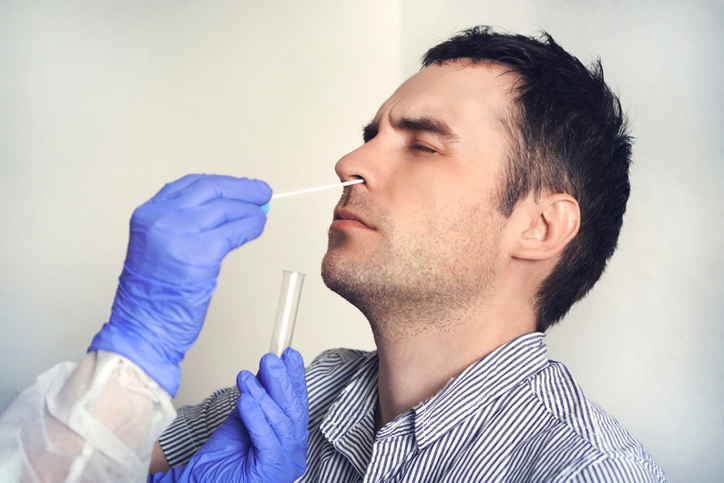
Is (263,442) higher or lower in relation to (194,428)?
higher

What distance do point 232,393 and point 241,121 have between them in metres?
1.30

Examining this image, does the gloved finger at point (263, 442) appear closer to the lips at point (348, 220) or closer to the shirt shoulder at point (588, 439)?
the lips at point (348, 220)

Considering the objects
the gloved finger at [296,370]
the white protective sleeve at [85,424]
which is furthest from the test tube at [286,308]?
the white protective sleeve at [85,424]

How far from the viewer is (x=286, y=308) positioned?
1248 mm

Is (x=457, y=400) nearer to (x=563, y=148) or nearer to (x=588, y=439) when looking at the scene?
(x=588, y=439)

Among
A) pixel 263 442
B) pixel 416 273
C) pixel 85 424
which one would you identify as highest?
pixel 416 273

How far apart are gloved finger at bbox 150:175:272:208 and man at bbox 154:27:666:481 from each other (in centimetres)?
26

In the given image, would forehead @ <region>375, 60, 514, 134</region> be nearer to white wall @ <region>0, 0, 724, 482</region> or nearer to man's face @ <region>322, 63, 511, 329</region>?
man's face @ <region>322, 63, 511, 329</region>

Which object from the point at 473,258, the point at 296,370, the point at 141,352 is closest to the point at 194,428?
the point at 296,370

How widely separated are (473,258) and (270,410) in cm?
59

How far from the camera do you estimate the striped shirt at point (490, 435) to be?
96cm

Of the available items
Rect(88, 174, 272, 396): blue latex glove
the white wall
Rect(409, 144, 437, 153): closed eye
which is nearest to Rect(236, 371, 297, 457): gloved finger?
Rect(88, 174, 272, 396): blue latex glove

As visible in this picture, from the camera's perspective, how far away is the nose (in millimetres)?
1257

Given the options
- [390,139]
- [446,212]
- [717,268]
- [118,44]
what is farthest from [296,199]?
[717,268]
